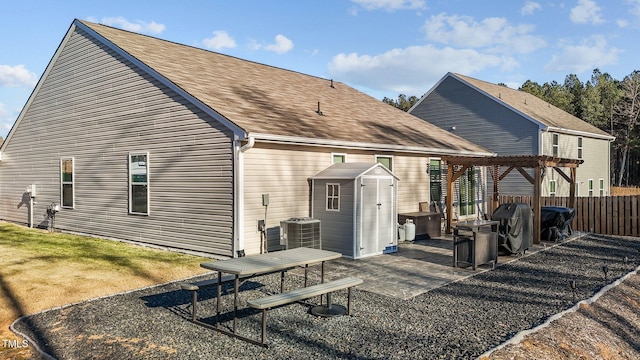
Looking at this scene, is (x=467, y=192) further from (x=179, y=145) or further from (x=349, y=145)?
(x=179, y=145)

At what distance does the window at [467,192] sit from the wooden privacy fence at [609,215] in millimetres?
3497

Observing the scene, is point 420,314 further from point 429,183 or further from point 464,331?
point 429,183

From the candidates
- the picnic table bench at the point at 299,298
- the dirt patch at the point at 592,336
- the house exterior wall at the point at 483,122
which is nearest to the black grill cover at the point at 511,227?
the dirt patch at the point at 592,336

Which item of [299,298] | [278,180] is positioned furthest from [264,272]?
[278,180]

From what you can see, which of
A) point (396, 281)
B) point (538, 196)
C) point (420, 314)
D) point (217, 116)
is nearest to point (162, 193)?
point (217, 116)

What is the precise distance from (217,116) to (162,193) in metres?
3.01

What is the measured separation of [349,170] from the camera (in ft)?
36.9

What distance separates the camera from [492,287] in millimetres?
8148

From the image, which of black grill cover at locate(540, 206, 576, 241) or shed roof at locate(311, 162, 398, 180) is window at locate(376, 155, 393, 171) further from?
black grill cover at locate(540, 206, 576, 241)

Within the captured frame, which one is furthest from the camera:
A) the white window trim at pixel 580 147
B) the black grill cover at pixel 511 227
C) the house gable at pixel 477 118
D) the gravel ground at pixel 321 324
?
the white window trim at pixel 580 147

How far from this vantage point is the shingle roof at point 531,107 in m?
23.6

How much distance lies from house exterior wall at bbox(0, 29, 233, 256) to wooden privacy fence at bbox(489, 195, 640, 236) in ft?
43.8

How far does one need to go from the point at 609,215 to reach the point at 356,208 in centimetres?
1083

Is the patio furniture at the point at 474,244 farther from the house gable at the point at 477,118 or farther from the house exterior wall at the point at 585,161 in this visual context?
the house exterior wall at the point at 585,161
